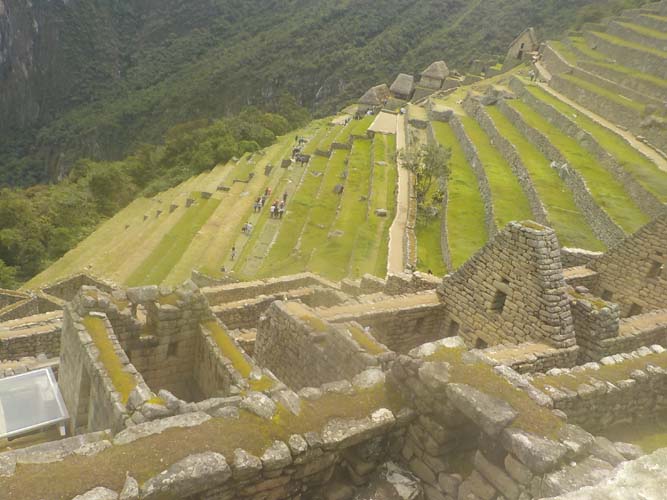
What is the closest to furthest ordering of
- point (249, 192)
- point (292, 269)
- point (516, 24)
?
point (292, 269), point (249, 192), point (516, 24)

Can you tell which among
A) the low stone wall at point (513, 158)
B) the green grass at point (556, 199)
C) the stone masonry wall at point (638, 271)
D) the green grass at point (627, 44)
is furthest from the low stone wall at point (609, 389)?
the green grass at point (627, 44)

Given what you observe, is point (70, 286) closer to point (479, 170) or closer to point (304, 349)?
point (304, 349)

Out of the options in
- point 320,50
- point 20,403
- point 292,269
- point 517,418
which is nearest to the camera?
point 517,418

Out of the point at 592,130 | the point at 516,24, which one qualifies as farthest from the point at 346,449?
the point at 516,24

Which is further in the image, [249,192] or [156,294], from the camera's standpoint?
[249,192]

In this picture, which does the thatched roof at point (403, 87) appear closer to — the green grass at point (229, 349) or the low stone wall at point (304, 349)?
the low stone wall at point (304, 349)

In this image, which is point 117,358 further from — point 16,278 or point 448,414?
point 16,278

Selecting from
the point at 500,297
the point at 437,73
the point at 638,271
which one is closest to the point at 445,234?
the point at 638,271
